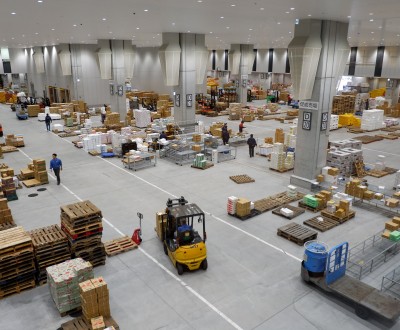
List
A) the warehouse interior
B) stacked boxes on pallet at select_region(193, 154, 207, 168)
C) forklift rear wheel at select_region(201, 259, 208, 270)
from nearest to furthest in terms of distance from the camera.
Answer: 1. the warehouse interior
2. forklift rear wheel at select_region(201, 259, 208, 270)
3. stacked boxes on pallet at select_region(193, 154, 207, 168)

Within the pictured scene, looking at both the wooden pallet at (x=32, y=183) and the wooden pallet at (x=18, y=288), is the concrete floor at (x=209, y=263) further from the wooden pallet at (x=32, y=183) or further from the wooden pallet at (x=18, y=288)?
the wooden pallet at (x=32, y=183)

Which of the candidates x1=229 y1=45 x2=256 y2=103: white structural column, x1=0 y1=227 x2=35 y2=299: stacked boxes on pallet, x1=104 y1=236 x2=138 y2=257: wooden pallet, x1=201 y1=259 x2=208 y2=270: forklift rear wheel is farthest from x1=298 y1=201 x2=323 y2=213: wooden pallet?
x1=229 y1=45 x2=256 y2=103: white structural column

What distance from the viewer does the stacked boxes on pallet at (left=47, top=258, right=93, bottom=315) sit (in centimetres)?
810

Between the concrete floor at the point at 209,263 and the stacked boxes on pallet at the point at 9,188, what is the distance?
533 millimetres

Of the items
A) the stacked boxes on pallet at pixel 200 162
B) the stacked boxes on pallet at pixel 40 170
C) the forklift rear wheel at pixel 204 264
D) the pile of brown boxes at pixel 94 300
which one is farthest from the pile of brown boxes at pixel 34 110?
the pile of brown boxes at pixel 94 300

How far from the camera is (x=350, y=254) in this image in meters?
10.5

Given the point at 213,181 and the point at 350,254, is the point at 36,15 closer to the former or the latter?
the point at 213,181

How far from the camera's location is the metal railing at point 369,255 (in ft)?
31.8

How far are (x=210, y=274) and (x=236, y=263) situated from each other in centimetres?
94

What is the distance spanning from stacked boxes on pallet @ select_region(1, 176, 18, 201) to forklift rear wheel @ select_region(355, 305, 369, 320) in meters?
13.3

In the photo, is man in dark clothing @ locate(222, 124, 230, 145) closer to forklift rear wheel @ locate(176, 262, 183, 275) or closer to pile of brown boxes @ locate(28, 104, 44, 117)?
forklift rear wheel @ locate(176, 262, 183, 275)

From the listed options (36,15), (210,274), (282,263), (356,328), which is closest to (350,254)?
(282,263)

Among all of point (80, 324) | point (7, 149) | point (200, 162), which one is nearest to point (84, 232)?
point (80, 324)

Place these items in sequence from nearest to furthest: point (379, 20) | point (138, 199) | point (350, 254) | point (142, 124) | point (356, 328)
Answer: point (356, 328) < point (350, 254) < point (138, 199) < point (379, 20) < point (142, 124)
